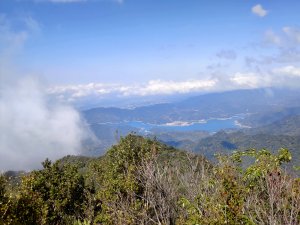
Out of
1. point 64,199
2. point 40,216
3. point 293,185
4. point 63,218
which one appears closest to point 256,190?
point 293,185

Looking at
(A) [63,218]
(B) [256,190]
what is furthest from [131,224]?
(A) [63,218]

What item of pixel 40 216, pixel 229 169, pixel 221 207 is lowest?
pixel 40 216

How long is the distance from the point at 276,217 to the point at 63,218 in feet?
84.0

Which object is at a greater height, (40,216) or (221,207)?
(221,207)

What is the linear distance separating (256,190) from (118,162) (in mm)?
23206

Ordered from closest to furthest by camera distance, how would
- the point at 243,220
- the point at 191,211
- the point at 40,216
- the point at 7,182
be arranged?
the point at 243,220 < the point at 191,211 < the point at 7,182 < the point at 40,216

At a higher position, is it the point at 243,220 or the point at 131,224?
the point at 243,220

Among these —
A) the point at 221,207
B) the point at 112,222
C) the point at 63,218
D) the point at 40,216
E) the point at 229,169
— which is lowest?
the point at 63,218

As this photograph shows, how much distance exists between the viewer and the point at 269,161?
1579 centimetres

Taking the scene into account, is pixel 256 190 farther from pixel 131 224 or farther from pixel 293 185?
pixel 131 224

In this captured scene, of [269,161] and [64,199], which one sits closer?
[269,161]

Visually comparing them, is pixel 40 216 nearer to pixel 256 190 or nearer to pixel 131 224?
pixel 131 224

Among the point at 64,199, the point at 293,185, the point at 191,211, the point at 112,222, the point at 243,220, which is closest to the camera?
the point at 243,220

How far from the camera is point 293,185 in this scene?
13.5m
